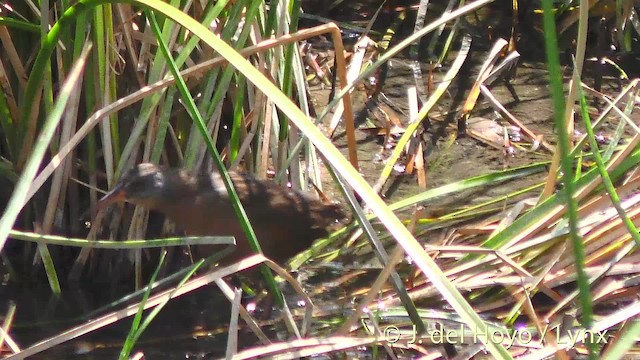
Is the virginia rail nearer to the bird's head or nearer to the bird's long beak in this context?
the bird's head

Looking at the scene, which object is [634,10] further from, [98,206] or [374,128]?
[98,206]

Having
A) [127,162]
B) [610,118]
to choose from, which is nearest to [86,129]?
[127,162]
